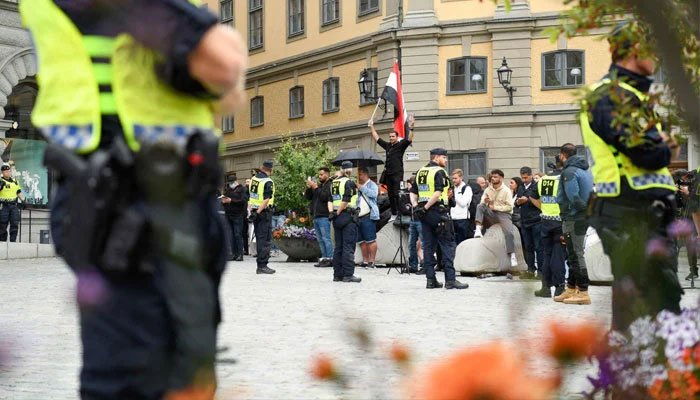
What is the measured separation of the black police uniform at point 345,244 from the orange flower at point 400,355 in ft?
45.9

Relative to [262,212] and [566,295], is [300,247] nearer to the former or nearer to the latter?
[262,212]

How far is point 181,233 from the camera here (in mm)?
A: 1553

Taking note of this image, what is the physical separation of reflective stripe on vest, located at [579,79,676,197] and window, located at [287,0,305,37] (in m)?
35.8

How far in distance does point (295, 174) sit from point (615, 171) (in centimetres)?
2165

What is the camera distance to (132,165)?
1.93 metres

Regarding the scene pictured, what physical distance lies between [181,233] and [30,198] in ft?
84.8

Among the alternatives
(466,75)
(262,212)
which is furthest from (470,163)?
(262,212)

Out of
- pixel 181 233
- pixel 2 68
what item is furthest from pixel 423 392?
pixel 2 68

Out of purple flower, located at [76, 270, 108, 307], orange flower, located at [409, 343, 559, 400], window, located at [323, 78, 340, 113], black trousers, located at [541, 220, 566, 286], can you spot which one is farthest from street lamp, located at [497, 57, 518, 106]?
orange flower, located at [409, 343, 559, 400]

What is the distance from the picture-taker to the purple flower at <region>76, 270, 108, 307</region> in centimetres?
199

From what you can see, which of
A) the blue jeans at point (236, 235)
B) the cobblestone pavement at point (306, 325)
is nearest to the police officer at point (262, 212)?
the cobblestone pavement at point (306, 325)

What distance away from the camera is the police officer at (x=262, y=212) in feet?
56.3

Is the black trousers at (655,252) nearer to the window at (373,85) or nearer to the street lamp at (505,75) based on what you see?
the street lamp at (505,75)

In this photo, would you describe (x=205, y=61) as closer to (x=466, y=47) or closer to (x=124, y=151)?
(x=124, y=151)
